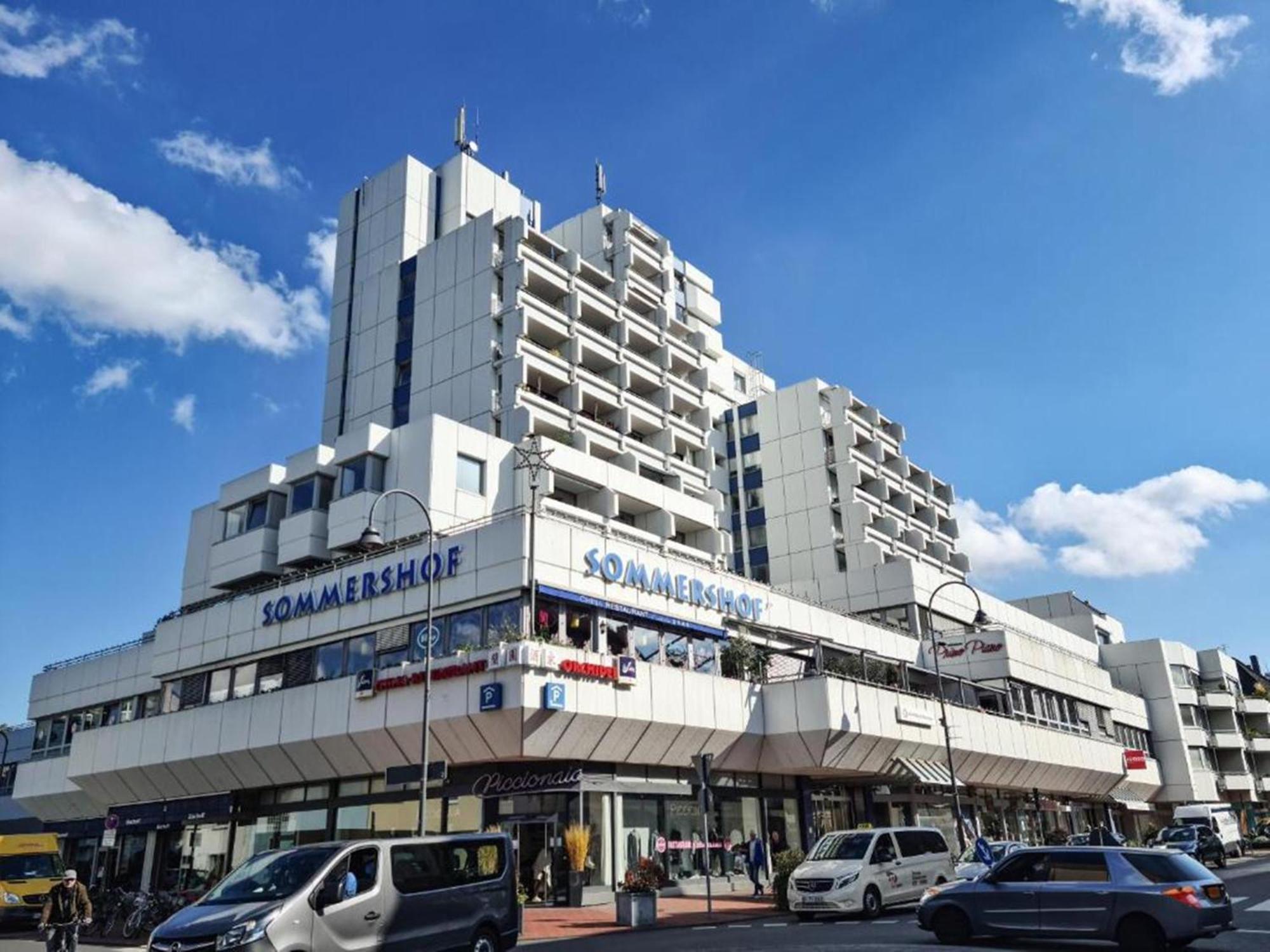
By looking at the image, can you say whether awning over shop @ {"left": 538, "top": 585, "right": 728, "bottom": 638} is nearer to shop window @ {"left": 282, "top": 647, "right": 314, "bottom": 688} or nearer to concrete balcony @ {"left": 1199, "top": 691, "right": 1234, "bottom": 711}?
shop window @ {"left": 282, "top": 647, "right": 314, "bottom": 688}

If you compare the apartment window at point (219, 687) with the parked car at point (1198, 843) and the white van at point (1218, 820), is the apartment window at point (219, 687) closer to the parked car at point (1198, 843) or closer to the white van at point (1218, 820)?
the parked car at point (1198, 843)

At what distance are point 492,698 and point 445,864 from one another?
1344 cm

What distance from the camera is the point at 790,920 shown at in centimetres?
2138

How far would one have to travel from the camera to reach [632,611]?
32125mm

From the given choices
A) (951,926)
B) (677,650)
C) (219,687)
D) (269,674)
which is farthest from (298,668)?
(951,926)

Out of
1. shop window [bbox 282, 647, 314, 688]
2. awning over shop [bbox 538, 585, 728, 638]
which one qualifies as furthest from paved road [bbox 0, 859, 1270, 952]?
shop window [bbox 282, 647, 314, 688]

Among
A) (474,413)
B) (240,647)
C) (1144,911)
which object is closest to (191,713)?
(240,647)

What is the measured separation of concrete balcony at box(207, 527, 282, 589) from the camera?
42.2 meters

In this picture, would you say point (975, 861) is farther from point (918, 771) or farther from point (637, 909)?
point (918, 771)

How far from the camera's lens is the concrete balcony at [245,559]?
138 feet

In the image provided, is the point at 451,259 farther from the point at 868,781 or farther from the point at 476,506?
the point at 868,781

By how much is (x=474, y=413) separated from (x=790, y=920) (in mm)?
31761

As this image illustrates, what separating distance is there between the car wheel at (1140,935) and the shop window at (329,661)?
25.0 m

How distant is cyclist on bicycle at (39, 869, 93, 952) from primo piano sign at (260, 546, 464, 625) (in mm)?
14766
